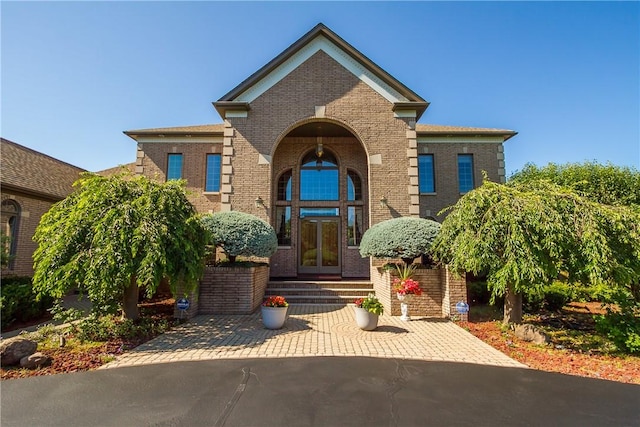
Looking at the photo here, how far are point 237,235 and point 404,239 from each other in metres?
4.90

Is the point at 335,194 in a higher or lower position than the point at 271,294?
higher

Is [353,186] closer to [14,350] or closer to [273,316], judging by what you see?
[273,316]

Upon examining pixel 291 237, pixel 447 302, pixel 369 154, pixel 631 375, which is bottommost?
pixel 631 375

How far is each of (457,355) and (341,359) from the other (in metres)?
2.18

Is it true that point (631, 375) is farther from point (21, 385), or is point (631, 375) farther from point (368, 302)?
point (21, 385)

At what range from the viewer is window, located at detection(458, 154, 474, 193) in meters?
15.4

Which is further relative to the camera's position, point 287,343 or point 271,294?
point 271,294

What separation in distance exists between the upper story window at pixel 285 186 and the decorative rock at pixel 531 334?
32.1ft

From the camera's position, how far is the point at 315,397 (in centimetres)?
395

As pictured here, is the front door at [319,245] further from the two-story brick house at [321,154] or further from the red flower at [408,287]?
the red flower at [408,287]

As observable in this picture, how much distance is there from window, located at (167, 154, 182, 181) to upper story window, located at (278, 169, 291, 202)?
509 centimetres

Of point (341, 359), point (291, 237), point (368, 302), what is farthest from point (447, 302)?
point (291, 237)

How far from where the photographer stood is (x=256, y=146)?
1214 centimetres

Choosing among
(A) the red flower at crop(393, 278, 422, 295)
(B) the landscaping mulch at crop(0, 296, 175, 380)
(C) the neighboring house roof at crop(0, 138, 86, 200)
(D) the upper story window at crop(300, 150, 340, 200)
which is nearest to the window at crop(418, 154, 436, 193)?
(D) the upper story window at crop(300, 150, 340, 200)
